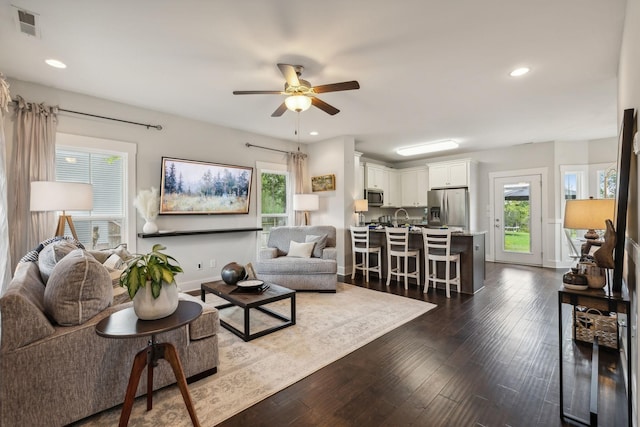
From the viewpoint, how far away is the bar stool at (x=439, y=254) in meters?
4.22

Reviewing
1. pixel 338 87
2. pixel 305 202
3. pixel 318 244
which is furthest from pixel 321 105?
pixel 305 202

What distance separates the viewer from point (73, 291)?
5.44 ft

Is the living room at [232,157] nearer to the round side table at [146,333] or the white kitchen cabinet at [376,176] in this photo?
the white kitchen cabinet at [376,176]

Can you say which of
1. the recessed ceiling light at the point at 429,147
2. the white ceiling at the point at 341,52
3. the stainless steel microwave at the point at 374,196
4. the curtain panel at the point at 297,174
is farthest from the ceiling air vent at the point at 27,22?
the recessed ceiling light at the point at 429,147

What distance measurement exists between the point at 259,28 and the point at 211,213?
10.4 ft

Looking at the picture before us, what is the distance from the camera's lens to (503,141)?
239 inches

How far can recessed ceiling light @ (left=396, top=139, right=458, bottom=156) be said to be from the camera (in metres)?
6.11

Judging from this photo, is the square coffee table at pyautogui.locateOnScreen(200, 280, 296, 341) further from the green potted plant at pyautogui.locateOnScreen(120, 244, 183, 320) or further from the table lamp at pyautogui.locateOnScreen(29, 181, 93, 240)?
the table lamp at pyautogui.locateOnScreen(29, 181, 93, 240)

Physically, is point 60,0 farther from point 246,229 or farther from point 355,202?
point 355,202

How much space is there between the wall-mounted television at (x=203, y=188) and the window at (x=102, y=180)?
1.49 feet

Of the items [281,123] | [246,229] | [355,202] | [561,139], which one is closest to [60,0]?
[281,123]

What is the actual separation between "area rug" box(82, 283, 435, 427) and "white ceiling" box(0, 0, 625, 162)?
2.71 meters

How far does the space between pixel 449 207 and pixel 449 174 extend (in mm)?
844

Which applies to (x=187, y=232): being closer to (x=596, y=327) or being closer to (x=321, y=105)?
(x=321, y=105)
